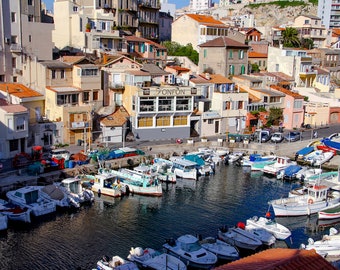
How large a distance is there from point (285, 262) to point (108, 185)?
1033 inches

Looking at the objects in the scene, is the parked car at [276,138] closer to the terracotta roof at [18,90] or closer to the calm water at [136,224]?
the calm water at [136,224]

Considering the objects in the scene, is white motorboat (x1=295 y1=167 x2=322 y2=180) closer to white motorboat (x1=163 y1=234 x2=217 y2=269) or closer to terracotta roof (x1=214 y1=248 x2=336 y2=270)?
white motorboat (x1=163 y1=234 x2=217 y2=269)

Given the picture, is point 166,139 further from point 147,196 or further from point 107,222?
point 107,222

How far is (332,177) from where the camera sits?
45.1 metres

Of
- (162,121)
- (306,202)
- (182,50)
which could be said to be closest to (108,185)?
(306,202)

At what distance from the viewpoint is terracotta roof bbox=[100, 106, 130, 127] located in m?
53.3

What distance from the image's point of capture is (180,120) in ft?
189

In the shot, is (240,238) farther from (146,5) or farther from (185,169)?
(146,5)

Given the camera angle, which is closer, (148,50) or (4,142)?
(4,142)

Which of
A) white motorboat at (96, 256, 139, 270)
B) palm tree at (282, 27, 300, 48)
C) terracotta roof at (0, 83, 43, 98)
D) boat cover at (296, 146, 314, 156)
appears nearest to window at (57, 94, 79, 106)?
terracotta roof at (0, 83, 43, 98)

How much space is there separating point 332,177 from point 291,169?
4.22 metres

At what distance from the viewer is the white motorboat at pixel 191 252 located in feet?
91.8

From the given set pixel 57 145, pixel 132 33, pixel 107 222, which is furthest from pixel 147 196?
pixel 132 33

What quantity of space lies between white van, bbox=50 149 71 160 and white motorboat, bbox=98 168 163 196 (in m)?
4.48
